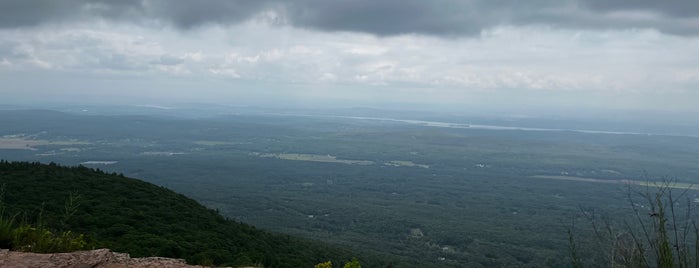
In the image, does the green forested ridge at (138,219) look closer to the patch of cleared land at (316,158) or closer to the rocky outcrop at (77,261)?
the rocky outcrop at (77,261)

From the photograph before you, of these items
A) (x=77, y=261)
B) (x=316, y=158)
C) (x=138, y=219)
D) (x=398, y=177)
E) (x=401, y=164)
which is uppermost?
(x=77, y=261)

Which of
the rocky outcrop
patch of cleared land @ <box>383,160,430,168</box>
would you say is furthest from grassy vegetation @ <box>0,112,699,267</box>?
the rocky outcrop

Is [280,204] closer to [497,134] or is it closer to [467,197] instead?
[467,197]

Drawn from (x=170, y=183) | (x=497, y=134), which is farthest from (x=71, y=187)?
(x=497, y=134)

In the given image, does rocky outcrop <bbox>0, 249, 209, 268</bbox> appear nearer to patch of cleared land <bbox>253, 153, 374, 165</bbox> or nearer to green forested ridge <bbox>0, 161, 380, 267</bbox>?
green forested ridge <bbox>0, 161, 380, 267</bbox>

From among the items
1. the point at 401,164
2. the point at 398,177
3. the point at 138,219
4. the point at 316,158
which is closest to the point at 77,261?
the point at 138,219

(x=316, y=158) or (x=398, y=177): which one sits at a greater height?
(x=316, y=158)

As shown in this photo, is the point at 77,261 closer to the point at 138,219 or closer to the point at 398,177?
the point at 138,219
